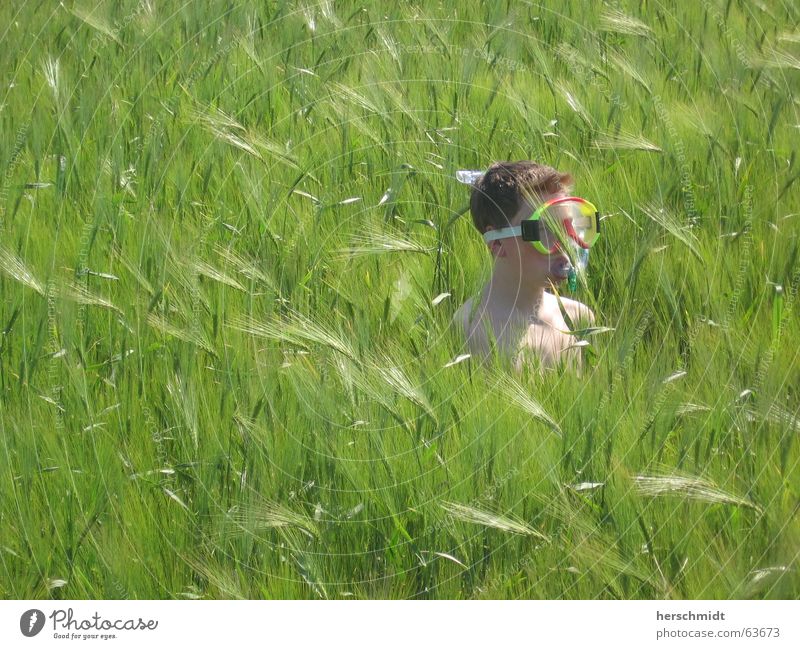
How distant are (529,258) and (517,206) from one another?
10cm

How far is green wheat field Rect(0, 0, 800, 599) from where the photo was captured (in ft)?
4.77

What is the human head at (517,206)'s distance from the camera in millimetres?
1864

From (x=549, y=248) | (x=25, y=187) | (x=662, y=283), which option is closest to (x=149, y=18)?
(x=25, y=187)

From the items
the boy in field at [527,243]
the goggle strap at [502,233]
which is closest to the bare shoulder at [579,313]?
the boy in field at [527,243]

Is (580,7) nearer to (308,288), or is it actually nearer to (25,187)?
(308,288)

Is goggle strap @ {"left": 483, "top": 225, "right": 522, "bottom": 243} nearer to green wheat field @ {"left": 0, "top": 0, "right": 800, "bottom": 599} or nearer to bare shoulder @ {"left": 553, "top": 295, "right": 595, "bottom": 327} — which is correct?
green wheat field @ {"left": 0, "top": 0, "right": 800, "bottom": 599}

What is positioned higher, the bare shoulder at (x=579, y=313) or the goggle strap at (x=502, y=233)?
the goggle strap at (x=502, y=233)

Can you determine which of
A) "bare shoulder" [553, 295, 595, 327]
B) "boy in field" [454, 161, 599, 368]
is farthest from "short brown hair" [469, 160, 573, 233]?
"bare shoulder" [553, 295, 595, 327]

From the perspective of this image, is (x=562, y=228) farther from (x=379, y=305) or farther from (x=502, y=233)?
(x=379, y=305)

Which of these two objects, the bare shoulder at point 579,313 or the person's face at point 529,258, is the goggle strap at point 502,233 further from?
the bare shoulder at point 579,313

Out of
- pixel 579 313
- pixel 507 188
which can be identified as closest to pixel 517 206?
pixel 507 188

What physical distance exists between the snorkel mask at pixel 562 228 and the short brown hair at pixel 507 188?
1.1 inches

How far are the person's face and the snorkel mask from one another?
11 millimetres
